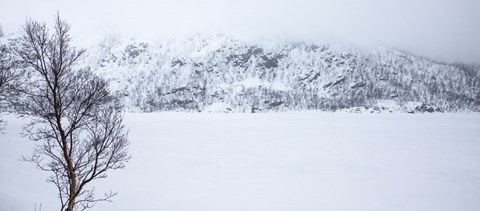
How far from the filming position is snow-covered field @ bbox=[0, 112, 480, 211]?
68.1 feet

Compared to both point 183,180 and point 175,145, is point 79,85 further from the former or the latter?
point 175,145

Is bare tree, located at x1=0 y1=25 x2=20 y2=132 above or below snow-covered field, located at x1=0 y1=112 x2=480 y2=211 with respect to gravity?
above

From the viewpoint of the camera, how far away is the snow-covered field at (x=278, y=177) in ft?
68.1

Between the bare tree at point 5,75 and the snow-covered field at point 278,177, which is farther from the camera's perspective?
the snow-covered field at point 278,177

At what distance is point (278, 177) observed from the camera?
87.7ft

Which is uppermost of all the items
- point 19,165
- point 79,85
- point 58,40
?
point 58,40

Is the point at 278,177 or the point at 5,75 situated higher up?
the point at 5,75

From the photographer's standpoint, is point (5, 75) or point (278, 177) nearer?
point (5, 75)

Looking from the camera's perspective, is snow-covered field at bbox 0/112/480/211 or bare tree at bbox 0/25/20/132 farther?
snow-covered field at bbox 0/112/480/211

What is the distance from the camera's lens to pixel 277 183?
25000mm

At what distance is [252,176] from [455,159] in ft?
77.9

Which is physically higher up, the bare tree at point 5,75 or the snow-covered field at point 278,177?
the bare tree at point 5,75

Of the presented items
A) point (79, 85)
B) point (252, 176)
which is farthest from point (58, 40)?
point (252, 176)

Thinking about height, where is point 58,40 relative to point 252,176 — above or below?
above
